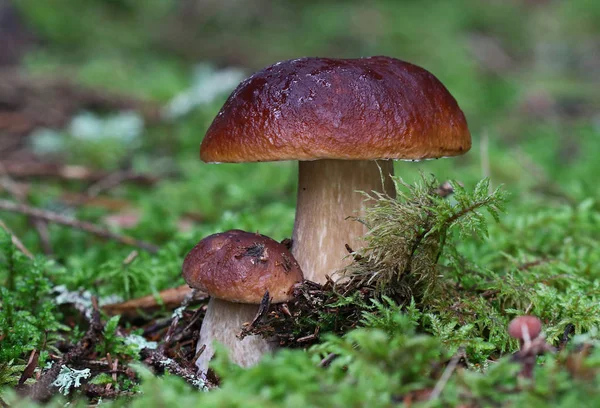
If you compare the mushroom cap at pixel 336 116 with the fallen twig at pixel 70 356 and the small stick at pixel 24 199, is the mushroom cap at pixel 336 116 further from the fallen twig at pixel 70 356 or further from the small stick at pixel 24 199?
the small stick at pixel 24 199

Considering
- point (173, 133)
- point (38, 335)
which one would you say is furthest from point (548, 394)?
point (173, 133)

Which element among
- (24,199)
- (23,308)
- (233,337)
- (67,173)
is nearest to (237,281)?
(233,337)

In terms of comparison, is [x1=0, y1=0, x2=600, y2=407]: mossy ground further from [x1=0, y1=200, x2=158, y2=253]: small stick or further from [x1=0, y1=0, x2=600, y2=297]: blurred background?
[x1=0, y1=200, x2=158, y2=253]: small stick

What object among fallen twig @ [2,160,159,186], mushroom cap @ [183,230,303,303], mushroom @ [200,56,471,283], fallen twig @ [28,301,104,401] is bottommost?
fallen twig @ [28,301,104,401]

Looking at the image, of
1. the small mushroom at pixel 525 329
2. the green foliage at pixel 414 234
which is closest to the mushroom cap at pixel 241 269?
the green foliage at pixel 414 234

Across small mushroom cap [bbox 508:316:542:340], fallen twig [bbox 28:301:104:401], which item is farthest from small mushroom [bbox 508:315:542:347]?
fallen twig [bbox 28:301:104:401]

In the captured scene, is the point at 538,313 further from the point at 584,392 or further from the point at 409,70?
the point at 409,70

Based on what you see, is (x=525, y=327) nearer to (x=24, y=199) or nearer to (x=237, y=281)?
(x=237, y=281)
